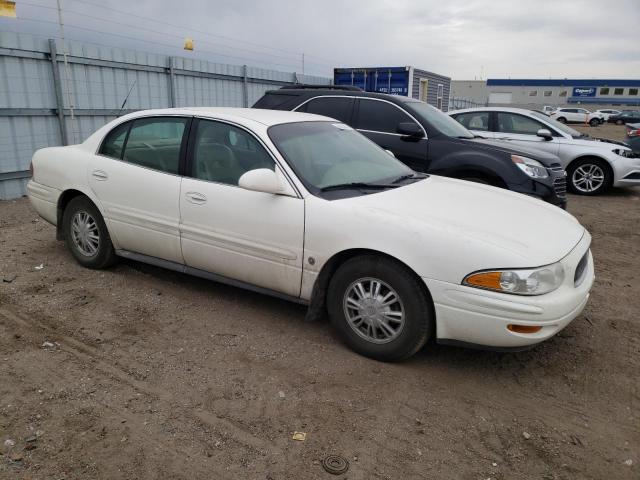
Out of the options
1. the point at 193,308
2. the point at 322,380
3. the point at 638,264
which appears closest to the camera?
the point at 322,380

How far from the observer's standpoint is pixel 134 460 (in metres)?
2.53

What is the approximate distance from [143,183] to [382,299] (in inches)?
92.8

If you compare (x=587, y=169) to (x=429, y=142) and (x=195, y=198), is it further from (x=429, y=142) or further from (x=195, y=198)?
(x=195, y=198)

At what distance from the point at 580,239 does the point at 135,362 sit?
322 centimetres

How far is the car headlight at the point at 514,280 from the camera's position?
3.00 meters

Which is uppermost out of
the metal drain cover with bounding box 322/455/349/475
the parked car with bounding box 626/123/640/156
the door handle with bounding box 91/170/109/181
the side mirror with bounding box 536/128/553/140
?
the side mirror with bounding box 536/128/553/140

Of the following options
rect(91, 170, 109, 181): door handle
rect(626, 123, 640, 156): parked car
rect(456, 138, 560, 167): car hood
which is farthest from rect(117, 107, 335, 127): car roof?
rect(626, 123, 640, 156): parked car

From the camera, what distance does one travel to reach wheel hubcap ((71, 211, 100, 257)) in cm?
490

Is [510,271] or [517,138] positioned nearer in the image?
[510,271]

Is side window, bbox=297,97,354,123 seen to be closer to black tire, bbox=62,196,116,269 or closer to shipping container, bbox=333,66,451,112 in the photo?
black tire, bbox=62,196,116,269

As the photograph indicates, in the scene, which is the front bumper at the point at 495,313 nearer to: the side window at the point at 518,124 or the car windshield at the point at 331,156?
the car windshield at the point at 331,156

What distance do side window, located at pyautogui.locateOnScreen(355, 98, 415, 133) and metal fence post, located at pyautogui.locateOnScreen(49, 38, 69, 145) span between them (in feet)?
17.7

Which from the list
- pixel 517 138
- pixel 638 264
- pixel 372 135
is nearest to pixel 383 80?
pixel 517 138

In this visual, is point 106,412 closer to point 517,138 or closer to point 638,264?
point 638,264
